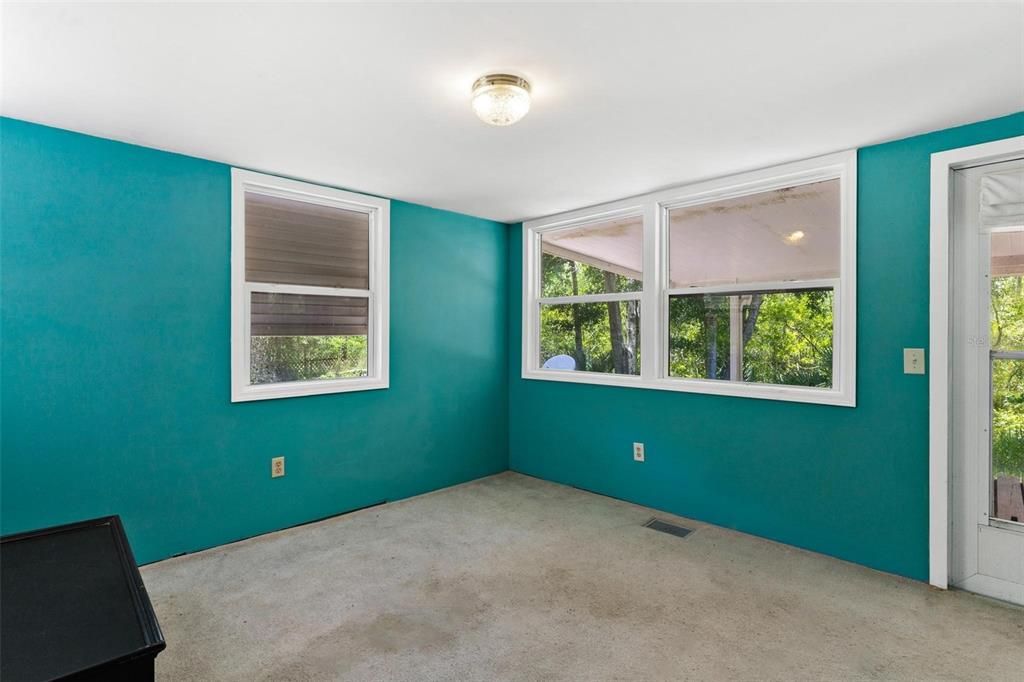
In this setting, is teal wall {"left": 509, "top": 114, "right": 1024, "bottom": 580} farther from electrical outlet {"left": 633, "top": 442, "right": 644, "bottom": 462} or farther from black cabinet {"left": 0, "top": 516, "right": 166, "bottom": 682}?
black cabinet {"left": 0, "top": 516, "right": 166, "bottom": 682}

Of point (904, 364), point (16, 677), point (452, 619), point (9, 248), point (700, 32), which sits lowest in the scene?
point (452, 619)

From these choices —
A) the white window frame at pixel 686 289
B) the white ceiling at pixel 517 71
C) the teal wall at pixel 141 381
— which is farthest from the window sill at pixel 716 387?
the teal wall at pixel 141 381

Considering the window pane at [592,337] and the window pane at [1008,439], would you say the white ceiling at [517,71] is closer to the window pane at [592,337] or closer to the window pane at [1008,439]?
the window pane at [1008,439]

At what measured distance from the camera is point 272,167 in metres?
2.96

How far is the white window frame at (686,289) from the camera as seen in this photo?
8.71 ft

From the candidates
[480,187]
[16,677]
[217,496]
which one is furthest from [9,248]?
[480,187]

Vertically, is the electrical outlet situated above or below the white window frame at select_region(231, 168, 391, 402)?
below

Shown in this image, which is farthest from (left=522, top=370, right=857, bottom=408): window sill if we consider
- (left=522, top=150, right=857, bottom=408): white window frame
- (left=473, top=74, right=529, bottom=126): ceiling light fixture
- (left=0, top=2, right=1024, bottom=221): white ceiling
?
(left=473, top=74, right=529, bottom=126): ceiling light fixture

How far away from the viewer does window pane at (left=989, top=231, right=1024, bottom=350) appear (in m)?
2.28

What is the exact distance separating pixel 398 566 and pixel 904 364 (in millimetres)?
2818

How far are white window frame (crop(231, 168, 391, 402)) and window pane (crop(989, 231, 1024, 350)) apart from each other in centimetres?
347

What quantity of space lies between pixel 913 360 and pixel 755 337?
819 millimetres

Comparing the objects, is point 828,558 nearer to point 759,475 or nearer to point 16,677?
point 759,475

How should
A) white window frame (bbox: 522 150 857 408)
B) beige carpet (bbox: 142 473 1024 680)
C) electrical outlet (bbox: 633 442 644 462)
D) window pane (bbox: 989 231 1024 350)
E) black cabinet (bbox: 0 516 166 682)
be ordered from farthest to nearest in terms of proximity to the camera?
electrical outlet (bbox: 633 442 644 462)
white window frame (bbox: 522 150 857 408)
window pane (bbox: 989 231 1024 350)
beige carpet (bbox: 142 473 1024 680)
black cabinet (bbox: 0 516 166 682)
